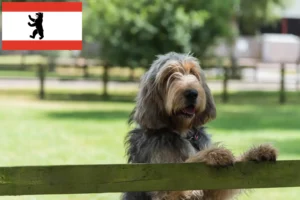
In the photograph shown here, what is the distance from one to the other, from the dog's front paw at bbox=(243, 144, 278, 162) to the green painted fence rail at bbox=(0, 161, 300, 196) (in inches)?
3.9

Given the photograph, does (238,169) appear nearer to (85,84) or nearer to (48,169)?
(48,169)

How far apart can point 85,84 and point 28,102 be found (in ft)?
29.0

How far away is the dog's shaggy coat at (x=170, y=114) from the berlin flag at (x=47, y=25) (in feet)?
3.87

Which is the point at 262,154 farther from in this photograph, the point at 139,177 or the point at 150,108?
the point at 150,108

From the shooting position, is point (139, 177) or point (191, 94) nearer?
point (139, 177)

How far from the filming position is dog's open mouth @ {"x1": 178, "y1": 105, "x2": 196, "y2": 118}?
5.49 meters

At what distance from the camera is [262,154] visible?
4.80 m

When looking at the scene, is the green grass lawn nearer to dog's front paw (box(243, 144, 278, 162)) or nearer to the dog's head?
the dog's head

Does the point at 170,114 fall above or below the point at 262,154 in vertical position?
above

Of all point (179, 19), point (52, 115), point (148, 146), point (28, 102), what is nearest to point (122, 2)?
point (179, 19)

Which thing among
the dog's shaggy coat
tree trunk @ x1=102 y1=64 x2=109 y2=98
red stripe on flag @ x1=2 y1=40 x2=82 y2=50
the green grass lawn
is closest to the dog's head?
the dog's shaggy coat

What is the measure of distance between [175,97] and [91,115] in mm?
15308

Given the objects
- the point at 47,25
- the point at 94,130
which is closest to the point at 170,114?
the point at 47,25

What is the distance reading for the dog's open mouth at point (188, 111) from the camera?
5.49 metres
